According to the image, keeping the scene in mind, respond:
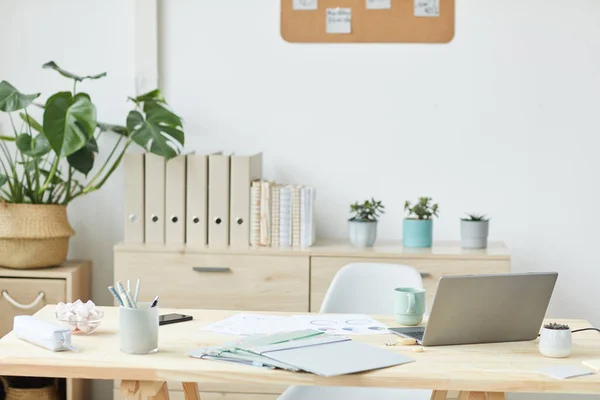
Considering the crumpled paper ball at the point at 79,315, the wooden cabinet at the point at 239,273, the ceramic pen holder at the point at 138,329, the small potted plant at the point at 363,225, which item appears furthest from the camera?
the small potted plant at the point at 363,225

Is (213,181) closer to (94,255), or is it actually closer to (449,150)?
(94,255)

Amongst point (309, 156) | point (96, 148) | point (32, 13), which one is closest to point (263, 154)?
point (309, 156)

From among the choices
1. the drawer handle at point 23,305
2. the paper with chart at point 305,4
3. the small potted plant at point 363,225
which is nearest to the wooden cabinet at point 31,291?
the drawer handle at point 23,305

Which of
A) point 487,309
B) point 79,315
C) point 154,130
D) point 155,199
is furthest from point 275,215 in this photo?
point 487,309

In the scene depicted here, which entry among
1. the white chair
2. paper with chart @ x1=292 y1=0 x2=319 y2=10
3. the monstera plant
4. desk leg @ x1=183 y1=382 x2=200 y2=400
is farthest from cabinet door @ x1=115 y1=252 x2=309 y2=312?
paper with chart @ x1=292 y1=0 x2=319 y2=10

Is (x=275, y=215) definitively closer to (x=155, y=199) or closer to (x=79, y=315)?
(x=155, y=199)

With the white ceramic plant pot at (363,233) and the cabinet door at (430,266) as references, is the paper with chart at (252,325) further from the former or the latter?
the white ceramic plant pot at (363,233)

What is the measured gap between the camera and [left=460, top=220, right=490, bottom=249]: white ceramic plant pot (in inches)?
143

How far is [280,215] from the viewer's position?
12.0 feet

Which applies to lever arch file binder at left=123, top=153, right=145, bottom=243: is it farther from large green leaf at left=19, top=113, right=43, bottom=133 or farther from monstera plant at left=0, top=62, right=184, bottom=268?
large green leaf at left=19, top=113, right=43, bottom=133

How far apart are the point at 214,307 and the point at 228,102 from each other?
1.00m

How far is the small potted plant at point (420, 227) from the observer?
3678 millimetres

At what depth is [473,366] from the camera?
1961 mm

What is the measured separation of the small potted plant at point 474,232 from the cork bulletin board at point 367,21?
Answer: 2.85 ft
